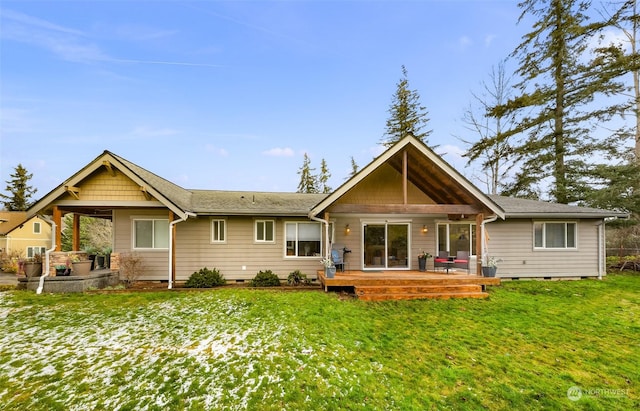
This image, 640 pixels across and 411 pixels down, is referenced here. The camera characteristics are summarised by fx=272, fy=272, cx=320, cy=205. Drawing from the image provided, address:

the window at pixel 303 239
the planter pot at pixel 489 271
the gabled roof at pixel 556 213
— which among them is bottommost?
the planter pot at pixel 489 271

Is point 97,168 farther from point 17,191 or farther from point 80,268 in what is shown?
point 17,191

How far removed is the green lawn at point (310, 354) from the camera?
3.89 m

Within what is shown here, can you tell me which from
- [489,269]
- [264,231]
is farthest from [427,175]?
[264,231]

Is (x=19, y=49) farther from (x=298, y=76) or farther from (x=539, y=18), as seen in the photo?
(x=539, y=18)

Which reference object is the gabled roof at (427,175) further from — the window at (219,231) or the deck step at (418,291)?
the window at (219,231)

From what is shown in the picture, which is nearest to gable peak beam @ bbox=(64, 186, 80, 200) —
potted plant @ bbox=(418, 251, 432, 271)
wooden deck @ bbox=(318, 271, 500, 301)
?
wooden deck @ bbox=(318, 271, 500, 301)

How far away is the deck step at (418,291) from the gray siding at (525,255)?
3659mm

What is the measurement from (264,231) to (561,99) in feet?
66.2

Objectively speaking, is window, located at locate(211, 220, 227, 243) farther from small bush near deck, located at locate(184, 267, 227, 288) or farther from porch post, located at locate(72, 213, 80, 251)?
porch post, located at locate(72, 213, 80, 251)

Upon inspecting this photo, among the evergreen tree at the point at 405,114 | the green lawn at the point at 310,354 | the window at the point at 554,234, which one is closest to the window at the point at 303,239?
the green lawn at the point at 310,354

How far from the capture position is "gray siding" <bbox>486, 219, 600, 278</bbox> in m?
11.4

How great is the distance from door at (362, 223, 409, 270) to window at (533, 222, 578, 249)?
18.8 ft

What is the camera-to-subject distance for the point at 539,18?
56.9 ft

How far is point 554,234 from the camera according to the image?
11602mm
